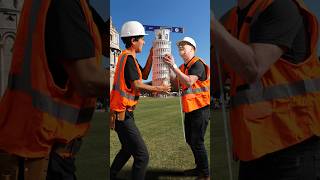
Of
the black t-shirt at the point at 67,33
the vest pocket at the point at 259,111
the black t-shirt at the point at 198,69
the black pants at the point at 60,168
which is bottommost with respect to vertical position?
the black pants at the point at 60,168

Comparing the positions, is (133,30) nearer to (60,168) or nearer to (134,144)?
(134,144)

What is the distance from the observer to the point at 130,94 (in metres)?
2.84

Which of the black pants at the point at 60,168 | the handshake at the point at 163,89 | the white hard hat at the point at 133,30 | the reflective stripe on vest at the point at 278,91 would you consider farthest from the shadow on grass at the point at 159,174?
the reflective stripe on vest at the point at 278,91

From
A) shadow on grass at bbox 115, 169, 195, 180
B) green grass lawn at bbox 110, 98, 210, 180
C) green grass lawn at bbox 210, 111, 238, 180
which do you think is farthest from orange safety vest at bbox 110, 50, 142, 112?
green grass lawn at bbox 210, 111, 238, 180

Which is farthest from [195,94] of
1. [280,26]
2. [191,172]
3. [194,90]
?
[280,26]

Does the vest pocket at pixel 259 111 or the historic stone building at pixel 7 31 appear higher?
the historic stone building at pixel 7 31

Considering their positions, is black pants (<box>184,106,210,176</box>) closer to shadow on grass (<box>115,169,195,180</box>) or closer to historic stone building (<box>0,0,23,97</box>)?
shadow on grass (<box>115,169,195,180</box>)

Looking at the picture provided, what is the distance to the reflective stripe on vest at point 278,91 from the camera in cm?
92

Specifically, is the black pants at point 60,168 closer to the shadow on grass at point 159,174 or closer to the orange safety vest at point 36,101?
the orange safety vest at point 36,101

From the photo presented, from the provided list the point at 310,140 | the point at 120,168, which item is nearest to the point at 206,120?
the point at 120,168

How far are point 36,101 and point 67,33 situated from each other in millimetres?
Answer: 170

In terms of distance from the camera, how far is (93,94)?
91cm

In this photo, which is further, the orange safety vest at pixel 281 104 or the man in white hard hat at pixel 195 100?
the man in white hard hat at pixel 195 100

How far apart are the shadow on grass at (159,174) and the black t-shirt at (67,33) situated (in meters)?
2.44
